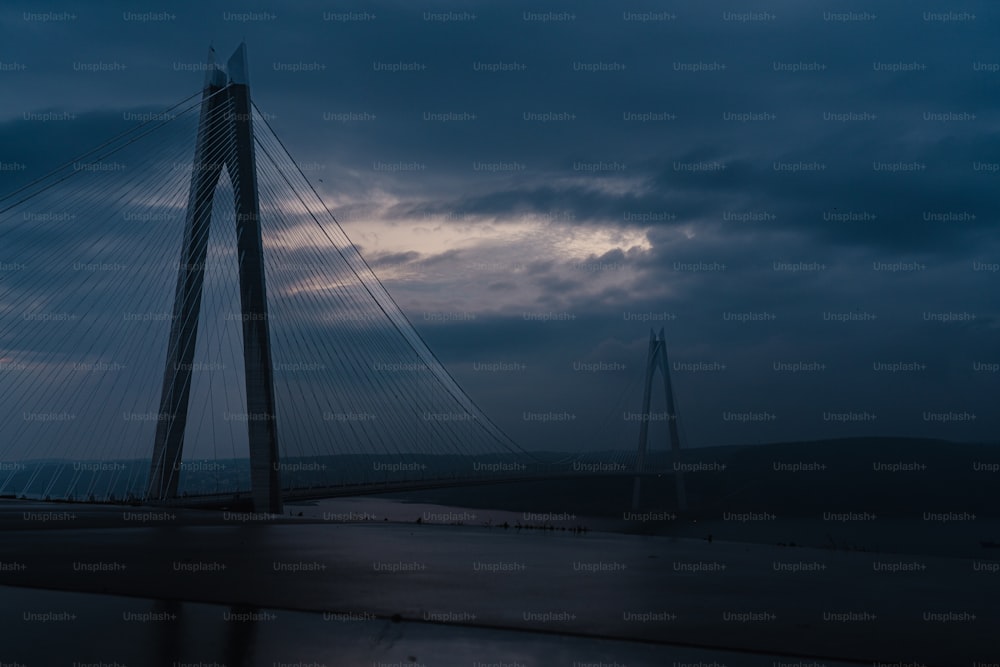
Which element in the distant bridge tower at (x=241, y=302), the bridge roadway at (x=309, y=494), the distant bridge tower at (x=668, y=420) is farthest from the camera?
the distant bridge tower at (x=668, y=420)

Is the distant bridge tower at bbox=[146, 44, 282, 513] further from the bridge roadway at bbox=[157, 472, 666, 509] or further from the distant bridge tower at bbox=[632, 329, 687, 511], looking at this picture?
the distant bridge tower at bbox=[632, 329, 687, 511]

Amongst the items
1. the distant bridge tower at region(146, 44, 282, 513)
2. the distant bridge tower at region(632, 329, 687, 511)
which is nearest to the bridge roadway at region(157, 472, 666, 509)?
the distant bridge tower at region(146, 44, 282, 513)

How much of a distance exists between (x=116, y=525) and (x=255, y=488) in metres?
4.21

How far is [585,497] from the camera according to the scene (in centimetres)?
7738

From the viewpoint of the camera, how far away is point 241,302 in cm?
2259

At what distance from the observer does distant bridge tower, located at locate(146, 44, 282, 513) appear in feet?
72.9

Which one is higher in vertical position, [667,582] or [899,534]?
[667,582]

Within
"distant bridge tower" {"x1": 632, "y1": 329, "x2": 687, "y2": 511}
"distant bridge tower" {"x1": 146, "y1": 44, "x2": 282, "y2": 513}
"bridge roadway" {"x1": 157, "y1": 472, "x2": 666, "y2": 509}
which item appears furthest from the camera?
"distant bridge tower" {"x1": 632, "y1": 329, "x2": 687, "y2": 511}

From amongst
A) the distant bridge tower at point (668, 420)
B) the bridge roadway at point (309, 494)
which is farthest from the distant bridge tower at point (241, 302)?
the distant bridge tower at point (668, 420)

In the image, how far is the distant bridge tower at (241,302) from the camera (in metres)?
22.2

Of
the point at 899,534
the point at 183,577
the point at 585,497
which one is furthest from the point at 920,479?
the point at 183,577

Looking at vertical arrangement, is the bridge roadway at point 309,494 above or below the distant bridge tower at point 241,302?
below

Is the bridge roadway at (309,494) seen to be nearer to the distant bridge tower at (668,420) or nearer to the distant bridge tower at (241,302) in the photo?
the distant bridge tower at (241,302)

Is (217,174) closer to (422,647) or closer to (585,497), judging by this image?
(422,647)
